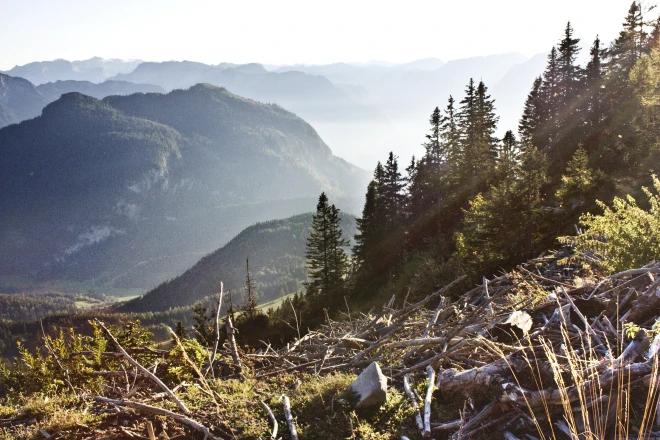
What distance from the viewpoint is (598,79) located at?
46812 millimetres

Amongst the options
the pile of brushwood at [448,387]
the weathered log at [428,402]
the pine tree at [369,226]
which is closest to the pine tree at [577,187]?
the pile of brushwood at [448,387]

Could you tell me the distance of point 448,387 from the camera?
187 inches

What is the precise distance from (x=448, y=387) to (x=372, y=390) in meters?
0.96

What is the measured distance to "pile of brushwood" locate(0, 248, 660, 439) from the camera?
3660mm

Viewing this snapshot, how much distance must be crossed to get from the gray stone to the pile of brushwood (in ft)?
0.37

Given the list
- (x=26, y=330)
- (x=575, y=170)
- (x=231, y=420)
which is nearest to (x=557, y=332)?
(x=231, y=420)

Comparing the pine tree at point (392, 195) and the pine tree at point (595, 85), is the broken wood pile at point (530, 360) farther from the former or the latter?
the pine tree at point (595, 85)

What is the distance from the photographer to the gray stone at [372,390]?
15.9 ft

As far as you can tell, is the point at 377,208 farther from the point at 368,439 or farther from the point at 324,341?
the point at 368,439

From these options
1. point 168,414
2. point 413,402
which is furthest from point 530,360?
Result: point 168,414

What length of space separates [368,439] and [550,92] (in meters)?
60.5

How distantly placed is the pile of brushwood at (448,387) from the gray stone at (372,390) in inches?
4.4

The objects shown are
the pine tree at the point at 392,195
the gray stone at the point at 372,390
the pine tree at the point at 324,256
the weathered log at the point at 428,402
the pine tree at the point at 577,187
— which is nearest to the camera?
the weathered log at the point at 428,402

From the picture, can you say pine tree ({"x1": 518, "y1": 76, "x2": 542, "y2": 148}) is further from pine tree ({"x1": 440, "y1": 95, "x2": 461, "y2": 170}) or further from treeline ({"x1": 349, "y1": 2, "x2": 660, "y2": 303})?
pine tree ({"x1": 440, "y1": 95, "x2": 461, "y2": 170})
